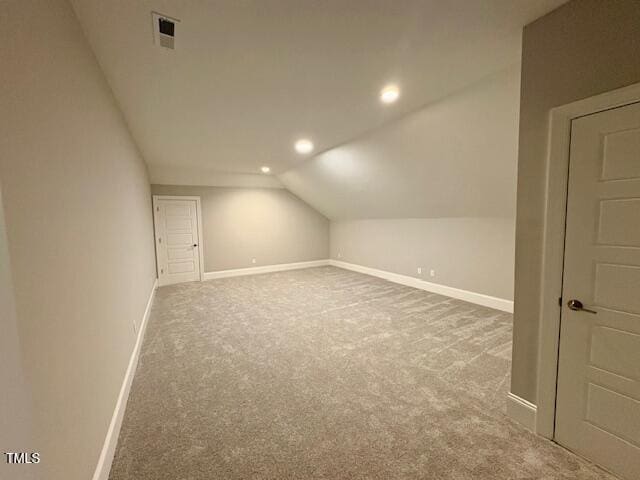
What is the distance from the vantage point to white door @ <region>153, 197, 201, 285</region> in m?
6.02

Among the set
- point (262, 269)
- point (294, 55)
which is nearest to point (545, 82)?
point (294, 55)

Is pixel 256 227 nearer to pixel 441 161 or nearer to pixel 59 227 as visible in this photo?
pixel 441 161

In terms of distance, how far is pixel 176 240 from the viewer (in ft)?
20.4

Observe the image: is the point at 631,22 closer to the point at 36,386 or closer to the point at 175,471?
the point at 36,386

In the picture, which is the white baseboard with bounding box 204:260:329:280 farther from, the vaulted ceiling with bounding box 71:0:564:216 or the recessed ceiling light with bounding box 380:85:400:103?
the recessed ceiling light with bounding box 380:85:400:103

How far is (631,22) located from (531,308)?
1.65 meters

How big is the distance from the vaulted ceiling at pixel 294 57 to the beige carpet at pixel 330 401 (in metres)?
2.44

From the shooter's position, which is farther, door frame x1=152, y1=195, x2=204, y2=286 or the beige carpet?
door frame x1=152, y1=195, x2=204, y2=286

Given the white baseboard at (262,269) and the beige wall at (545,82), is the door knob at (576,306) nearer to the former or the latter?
the beige wall at (545,82)

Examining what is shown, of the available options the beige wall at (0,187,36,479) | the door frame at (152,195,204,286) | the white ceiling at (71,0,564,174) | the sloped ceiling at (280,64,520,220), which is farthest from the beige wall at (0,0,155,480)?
the door frame at (152,195,204,286)

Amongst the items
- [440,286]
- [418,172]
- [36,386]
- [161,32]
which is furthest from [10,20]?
[440,286]

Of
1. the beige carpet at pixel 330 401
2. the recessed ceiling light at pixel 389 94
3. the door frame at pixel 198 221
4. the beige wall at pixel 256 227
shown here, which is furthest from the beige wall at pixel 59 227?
the beige wall at pixel 256 227

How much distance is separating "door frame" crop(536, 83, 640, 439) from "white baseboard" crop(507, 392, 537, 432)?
34 mm

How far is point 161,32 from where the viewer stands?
1.71m
